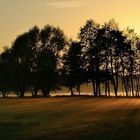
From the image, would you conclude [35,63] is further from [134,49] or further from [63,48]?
[134,49]

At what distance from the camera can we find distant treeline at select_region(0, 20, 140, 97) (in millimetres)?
146750

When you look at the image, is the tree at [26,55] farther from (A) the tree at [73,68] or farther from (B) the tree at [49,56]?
(A) the tree at [73,68]

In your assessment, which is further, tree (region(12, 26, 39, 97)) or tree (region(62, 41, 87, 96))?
tree (region(12, 26, 39, 97))

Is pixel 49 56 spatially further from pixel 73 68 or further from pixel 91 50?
pixel 91 50

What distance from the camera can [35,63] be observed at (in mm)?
157375

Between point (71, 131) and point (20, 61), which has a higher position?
point (20, 61)

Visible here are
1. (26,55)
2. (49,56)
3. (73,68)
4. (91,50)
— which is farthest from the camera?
(26,55)

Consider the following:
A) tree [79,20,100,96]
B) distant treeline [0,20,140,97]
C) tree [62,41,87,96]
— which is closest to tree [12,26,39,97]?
distant treeline [0,20,140,97]

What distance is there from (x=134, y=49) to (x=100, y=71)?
47.1 ft

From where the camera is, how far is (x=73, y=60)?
152500 mm

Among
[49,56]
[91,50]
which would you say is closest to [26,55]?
[49,56]

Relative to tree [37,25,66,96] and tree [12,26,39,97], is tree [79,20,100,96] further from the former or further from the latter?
tree [12,26,39,97]

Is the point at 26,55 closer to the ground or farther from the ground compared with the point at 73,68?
farther from the ground

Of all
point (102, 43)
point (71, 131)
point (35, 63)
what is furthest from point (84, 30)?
point (71, 131)
